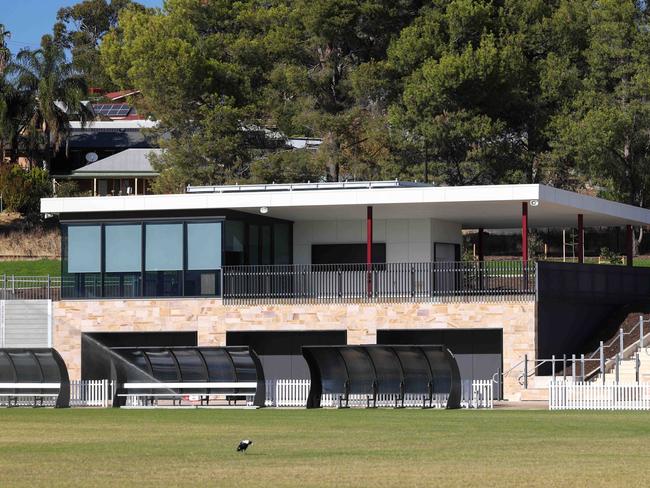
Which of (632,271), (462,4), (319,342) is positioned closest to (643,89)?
(462,4)

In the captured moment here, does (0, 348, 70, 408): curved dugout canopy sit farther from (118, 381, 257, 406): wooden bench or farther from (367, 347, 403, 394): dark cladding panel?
(367, 347, 403, 394): dark cladding panel

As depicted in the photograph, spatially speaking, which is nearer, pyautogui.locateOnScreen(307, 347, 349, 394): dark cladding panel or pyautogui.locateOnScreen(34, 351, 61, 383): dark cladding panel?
pyautogui.locateOnScreen(307, 347, 349, 394): dark cladding panel

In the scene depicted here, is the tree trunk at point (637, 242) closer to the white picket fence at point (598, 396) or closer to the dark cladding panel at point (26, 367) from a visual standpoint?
the white picket fence at point (598, 396)

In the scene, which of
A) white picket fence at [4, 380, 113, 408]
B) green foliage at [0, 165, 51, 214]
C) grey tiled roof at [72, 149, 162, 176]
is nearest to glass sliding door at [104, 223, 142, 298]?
white picket fence at [4, 380, 113, 408]

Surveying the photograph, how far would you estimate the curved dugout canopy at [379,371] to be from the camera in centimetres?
3650

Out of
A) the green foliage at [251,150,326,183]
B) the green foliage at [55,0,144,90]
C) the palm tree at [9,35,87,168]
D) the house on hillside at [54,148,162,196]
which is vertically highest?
the green foliage at [55,0,144,90]

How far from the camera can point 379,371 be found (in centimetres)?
3712

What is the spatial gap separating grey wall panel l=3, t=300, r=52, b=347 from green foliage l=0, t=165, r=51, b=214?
34.3m

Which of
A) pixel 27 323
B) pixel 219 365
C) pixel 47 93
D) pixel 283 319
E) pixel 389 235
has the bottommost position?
pixel 219 365

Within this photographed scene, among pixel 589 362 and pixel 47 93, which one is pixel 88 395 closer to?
pixel 589 362

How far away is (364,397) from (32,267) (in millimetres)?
38282

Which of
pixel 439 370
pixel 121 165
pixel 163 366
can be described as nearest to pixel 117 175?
pixel 121 165

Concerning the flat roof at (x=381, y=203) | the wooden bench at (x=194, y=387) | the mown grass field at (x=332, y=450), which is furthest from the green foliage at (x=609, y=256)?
the mown grass field at (x=332, y=450)

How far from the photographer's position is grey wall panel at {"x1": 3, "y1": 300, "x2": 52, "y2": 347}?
154ft
